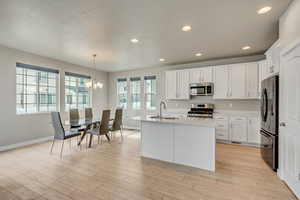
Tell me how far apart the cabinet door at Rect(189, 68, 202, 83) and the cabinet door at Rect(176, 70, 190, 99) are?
144mm

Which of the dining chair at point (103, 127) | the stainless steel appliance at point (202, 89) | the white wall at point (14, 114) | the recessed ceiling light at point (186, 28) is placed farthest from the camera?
the stainless steel appliance at point (202, 89)

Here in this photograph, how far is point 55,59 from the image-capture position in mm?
5020

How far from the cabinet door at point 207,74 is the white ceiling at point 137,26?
60cm

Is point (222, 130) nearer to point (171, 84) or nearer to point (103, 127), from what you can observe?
point (171, 84)

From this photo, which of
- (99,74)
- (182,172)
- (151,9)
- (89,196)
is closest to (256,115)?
(182,172)

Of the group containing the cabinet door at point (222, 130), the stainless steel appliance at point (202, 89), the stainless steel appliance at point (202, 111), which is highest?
the stainless steel appliance at point (202, 89)

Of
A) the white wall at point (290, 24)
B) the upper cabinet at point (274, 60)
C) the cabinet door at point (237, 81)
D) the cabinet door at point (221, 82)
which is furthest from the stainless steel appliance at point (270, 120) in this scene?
the cabinet door at point (221, 82)

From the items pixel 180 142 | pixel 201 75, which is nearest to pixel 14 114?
pixel 180 142

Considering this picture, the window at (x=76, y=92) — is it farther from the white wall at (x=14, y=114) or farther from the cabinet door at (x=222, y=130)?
the cabinet door at (x=222, y=130)

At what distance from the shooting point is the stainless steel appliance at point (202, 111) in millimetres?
4863

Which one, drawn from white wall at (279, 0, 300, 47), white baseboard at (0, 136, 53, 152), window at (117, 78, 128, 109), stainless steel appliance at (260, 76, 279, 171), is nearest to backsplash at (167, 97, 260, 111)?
stainless steel appliance at (260, 76, 279, 171)

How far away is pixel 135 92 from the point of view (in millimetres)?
6785

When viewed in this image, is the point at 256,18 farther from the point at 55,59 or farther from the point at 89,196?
the point at 55,59

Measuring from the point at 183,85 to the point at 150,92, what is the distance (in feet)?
5.35
